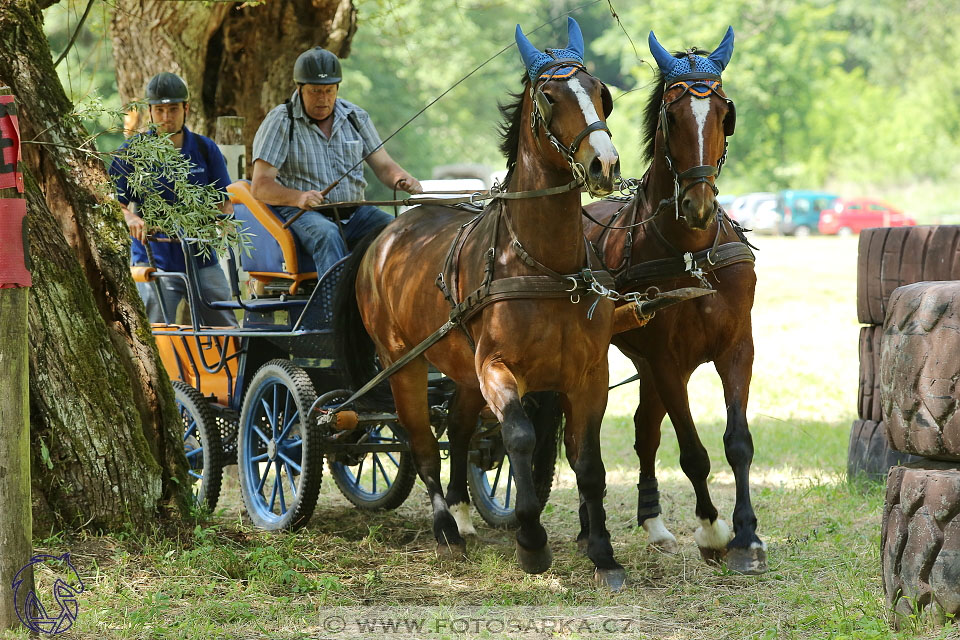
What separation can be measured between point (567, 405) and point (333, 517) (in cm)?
237

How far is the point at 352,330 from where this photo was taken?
619 centimetres

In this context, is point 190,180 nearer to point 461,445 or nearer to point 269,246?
point 269,246

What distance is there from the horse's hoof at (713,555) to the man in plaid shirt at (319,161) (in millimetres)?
2573

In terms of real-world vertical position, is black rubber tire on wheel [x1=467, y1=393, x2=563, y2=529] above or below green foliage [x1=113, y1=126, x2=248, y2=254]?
below

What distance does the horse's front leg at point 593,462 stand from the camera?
4.88 m

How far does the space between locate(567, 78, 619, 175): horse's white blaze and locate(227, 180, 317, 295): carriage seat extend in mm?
2432

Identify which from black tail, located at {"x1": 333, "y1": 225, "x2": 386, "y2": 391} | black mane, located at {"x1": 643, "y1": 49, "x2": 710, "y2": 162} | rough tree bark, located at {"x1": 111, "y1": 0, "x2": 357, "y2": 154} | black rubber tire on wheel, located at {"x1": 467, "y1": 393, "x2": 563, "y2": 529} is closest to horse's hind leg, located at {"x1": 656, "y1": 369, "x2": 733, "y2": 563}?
black rubber tire on wheel, located at {"x1": 467, "y1": 393, "x2": 563, "y2": 529}

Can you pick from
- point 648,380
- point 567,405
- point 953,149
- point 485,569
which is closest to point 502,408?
point 567,405

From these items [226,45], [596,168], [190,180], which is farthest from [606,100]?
[226,45]

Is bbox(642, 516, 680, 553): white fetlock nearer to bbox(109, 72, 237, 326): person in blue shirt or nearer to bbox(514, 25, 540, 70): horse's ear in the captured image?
bbox(514, 25, 540, 70): horse's ear

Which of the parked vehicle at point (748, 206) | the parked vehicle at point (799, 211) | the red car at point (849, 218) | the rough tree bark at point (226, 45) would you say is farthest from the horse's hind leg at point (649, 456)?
the red car at point (849, 218)

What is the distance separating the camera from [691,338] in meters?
5.30

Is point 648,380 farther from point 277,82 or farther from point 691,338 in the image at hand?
point 277,82

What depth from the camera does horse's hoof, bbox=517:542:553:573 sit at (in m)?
4.82
